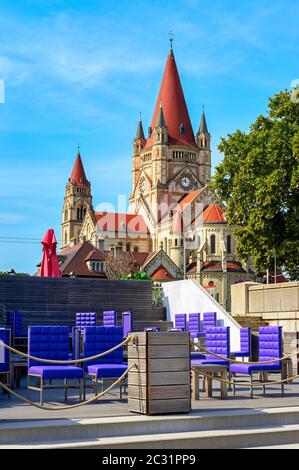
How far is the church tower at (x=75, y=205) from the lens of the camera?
132625 mm

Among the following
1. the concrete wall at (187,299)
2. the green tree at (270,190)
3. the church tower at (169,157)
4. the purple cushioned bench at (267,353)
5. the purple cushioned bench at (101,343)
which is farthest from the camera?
the church tower at (169,157)

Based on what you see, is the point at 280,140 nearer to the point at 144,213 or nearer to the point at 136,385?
the point at 136,385

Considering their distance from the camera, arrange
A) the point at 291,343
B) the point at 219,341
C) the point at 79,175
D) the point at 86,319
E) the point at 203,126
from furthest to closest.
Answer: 1. the point at 79,175
2. the point at 203,126
3. the point at 86,319
4. the point at 291,343
5. the point at 219,341

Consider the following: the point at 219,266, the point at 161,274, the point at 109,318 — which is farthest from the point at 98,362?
the point at 161,274

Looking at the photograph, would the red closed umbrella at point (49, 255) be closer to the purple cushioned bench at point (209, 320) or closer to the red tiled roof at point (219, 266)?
the purple cushioned bench at point (209, 320)

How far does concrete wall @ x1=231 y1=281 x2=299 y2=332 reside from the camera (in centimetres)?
2098

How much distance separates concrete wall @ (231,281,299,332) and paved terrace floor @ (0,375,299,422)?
354 inches

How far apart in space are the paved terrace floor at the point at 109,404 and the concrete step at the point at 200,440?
861 mm

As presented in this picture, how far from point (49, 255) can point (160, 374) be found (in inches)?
573

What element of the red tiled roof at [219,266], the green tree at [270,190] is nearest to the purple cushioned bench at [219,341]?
the green tree at [270,190]

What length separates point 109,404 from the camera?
9.86 meters

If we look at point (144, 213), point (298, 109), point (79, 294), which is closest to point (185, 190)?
point (144, 213)

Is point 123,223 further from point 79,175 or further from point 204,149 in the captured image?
point 79,175
